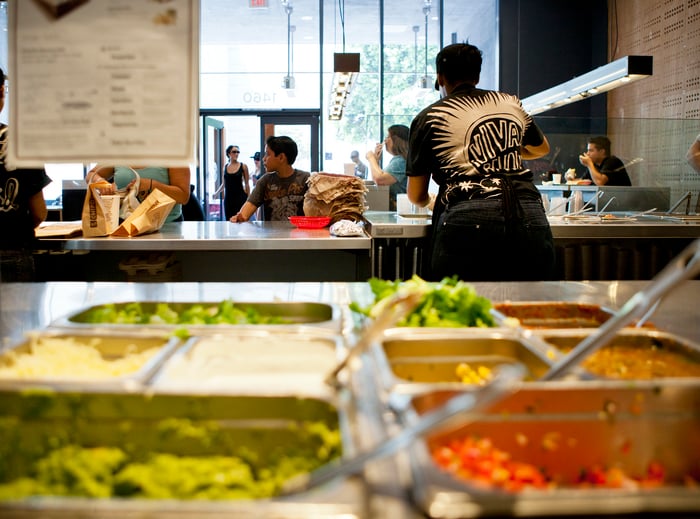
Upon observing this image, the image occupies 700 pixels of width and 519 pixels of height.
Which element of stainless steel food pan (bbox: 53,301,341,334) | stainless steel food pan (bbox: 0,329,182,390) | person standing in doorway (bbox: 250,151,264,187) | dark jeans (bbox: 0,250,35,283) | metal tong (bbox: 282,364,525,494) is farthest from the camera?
person standing in doorway (bbox: 250,151,264,187)

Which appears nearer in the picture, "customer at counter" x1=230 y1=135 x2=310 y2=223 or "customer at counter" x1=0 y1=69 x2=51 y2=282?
"customer at counter" x1=0 y1=69 x2=51 y2=282

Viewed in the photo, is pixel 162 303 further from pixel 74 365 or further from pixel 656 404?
Answer: pixel 656 404

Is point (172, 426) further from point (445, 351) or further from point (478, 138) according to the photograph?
point (478, 138)

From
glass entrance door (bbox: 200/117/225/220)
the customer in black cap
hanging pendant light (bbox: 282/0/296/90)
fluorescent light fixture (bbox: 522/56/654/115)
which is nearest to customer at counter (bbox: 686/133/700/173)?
fluorescent light fixture (bbox: 522/56/654/115)

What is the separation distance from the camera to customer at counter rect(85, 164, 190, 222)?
3592 millimetres

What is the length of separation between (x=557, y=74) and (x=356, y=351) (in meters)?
8.88

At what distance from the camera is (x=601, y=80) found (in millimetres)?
4730

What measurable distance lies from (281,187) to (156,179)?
3.11ft

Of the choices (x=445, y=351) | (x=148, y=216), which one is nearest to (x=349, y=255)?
(x=148, y=216)

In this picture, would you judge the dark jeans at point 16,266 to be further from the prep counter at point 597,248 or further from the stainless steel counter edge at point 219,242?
the prep counter at point 597,248

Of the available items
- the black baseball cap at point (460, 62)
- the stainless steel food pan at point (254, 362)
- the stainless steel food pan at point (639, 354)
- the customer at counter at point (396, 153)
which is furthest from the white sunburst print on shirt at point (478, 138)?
the customer at counter at point (396, 153)

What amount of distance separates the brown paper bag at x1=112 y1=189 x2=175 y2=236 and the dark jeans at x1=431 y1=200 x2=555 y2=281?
1495 mm

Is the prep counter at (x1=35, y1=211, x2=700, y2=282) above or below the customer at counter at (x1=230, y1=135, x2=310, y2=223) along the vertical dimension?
below

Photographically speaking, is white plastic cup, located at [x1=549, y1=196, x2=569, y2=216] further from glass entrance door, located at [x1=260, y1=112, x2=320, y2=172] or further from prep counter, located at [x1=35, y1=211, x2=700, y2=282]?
glass entrance door, located at [x1=260, y1=112, x2=320, y2=172]
